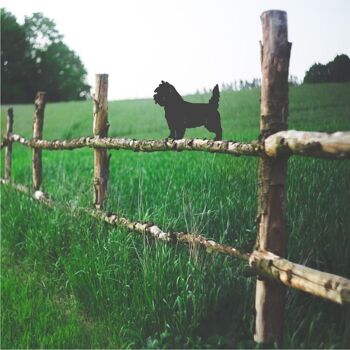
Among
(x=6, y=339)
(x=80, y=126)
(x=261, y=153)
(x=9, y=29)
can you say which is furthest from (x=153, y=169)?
(x=80, y=126)

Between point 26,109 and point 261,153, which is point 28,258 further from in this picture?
point 26,109

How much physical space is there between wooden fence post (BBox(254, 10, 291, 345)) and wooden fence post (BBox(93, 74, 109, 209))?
2.25 metres

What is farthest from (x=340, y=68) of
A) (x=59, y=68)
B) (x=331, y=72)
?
(x=59, y=68)

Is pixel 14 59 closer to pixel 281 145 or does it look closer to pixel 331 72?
pixel 331 72

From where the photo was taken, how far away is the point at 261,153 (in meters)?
3.00

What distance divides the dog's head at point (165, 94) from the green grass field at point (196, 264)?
0.44ft

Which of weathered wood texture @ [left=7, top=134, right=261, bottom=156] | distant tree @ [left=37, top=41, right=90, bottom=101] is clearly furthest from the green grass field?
distant tree @ [left=37, top=41, right=90, bottom=101]

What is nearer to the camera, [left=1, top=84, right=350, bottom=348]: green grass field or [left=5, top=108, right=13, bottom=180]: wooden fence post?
[left=1, top=84, right=350, bottom=348]: green grass field

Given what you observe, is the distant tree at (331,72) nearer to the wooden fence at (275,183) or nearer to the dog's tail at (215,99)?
the wooden fence at (275,183)

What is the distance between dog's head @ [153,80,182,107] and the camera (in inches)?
148

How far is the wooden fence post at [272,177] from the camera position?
9.58ft

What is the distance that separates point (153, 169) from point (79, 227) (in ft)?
3.86

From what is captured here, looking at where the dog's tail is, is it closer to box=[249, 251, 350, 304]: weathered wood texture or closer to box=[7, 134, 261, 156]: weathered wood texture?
box=[7, 134, 261, 156]: weathered wood texture

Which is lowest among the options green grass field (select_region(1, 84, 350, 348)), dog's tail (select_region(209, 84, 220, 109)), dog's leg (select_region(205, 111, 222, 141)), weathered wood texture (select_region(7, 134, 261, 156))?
green grass field (select_region(1, 84, 350, 348))
